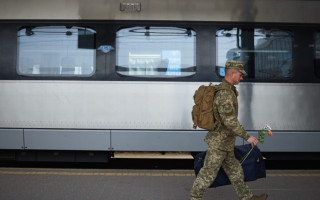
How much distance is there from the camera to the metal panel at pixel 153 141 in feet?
23.6

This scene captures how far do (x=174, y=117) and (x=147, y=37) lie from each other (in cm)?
140

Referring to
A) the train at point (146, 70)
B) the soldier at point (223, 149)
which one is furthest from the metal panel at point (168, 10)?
the soldier at point (223, 149)

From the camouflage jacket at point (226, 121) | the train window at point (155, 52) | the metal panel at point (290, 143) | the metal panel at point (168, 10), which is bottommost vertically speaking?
the metal panel at point (290, 143)

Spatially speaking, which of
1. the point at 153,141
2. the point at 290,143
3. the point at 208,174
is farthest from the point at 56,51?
the point at 290,143

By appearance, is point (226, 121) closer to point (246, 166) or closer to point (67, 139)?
point (246, 166)

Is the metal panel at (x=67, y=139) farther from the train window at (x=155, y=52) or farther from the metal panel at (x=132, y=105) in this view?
the train window at (x=155, y=52)

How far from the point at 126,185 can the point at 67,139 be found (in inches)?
59.5

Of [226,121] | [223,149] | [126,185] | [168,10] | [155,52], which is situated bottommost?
[126,185]

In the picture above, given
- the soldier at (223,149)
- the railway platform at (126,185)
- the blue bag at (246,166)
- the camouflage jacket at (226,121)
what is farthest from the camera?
the railway platform at (126,185)

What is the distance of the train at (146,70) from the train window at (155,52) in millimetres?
17

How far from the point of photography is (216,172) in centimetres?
468

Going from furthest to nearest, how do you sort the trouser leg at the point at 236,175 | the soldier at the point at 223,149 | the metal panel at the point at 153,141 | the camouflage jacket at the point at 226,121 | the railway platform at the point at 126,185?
the metal panel at the point at 153,141
the railway platform at the point at 126,185
the trouser leg at the point at 236,175
the soldier at the point at 223,149
the camouflage jacket at the point at 226,121

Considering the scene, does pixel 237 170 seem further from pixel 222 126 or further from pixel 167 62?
pixel 167 62

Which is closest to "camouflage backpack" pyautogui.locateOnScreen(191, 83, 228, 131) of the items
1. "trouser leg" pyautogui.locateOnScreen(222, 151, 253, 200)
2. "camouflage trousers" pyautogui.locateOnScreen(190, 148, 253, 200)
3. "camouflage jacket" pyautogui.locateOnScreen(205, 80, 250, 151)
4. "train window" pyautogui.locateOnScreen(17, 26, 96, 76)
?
"camouflage jacket" pyautogui.locateOnScreen(205, 80, 250, 151)
